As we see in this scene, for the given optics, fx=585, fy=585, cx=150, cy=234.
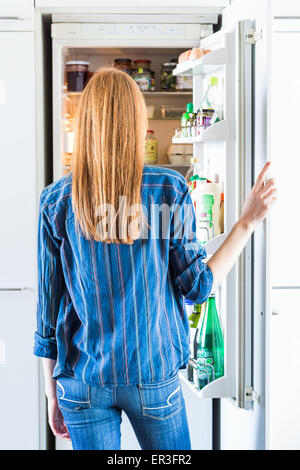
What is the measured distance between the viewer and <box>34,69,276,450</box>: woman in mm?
1127

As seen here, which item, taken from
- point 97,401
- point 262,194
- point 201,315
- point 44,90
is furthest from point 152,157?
point 97,401

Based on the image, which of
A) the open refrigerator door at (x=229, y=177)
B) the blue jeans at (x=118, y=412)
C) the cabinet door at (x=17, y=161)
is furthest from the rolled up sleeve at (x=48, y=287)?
the cabinet door at (x=17, y=161)

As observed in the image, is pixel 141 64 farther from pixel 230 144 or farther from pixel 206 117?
pixel 230 144

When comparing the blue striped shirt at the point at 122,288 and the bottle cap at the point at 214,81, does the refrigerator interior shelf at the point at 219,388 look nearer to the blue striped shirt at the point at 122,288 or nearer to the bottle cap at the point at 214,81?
the blue striped shirt at the point at 122,288

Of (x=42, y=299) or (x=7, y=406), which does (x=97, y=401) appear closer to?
(x=42, y=299)

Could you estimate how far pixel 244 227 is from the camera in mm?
1348

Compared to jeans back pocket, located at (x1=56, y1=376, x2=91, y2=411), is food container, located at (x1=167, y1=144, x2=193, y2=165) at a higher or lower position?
higher

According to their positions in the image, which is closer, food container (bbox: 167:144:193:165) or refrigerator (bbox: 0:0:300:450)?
refrigerator (bbox: 0:0:300:450)

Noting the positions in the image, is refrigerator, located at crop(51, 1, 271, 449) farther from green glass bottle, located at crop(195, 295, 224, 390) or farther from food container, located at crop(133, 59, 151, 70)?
food container, located at crop(133, 59, 151, 70)

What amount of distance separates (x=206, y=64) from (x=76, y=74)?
0.74 m

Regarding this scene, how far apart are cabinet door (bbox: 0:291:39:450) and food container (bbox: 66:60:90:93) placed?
0.82 m

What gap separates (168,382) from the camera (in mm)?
1192

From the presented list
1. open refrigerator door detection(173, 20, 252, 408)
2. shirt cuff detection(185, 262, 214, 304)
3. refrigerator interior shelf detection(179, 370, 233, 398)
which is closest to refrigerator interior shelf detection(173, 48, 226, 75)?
open refrigerator door detection(173, 20, 252, 408)

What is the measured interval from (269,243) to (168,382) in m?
0.45
